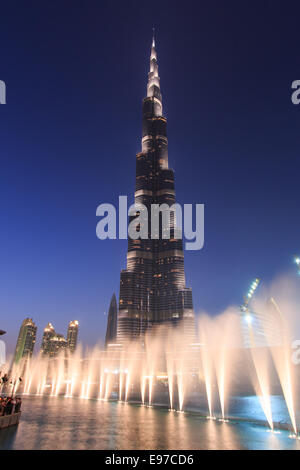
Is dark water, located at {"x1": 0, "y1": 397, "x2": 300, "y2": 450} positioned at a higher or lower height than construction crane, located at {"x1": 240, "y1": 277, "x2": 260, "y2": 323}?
lower

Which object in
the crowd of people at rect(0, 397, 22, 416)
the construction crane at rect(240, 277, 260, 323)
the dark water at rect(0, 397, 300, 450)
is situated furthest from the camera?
the construction crane at rect(240, 277, 260, 323)

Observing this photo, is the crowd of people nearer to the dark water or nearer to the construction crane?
the dark water

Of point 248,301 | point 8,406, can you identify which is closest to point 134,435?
point 8,406

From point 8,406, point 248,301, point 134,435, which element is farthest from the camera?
point 248,301

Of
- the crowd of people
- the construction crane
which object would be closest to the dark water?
the crowd of people

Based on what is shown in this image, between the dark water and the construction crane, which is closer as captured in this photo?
the dark water

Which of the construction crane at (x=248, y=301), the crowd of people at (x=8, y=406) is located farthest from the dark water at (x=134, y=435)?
the construction crane at (x=248, y=301)

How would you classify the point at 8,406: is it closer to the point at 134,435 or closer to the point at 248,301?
the point at 134,435

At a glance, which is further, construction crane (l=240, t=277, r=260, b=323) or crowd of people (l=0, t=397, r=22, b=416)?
construction crane (l=240, t=277, r=260, b=323)

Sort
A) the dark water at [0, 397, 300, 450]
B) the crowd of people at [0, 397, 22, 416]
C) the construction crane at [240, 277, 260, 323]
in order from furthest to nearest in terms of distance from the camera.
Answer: the construction crane at [240, 277, 260, 323]
the crowd of people at [0, 397, 22, 416]
the dark water at [0, 397, 300, 450]

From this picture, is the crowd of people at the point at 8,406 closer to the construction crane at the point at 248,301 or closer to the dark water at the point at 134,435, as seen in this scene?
the dark water at the point at 134,435

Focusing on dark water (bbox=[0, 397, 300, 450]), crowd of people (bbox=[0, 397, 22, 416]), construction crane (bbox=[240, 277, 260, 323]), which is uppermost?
construction crane (bbox=[240, 277, 260, 323])

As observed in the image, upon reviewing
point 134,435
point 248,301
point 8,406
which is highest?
point 248,301
